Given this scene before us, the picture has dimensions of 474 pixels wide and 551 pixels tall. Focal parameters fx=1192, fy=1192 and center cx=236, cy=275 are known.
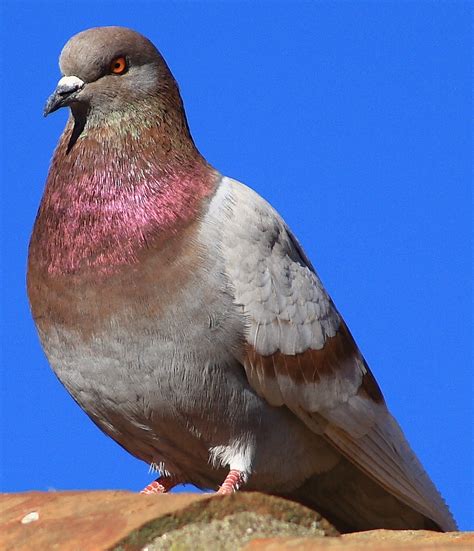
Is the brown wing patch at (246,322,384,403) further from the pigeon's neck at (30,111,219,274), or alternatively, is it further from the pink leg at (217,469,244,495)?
the pigeon's neck at (30,111,219,274)

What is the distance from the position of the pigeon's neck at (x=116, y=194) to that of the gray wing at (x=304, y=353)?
283 millimetres

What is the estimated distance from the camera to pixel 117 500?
18.0 feet

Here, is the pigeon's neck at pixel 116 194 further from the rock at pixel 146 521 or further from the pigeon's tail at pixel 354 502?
the pigeon's tail at pixel 354 502

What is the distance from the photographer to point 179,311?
6.95 metres

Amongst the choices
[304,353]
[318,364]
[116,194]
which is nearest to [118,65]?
[116,194]

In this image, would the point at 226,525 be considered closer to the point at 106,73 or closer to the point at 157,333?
the point at 157,333

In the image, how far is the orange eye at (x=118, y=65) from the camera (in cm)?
759

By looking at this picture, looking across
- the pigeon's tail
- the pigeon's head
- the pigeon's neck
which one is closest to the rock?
the pigeon's neck

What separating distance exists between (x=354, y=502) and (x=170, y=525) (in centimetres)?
324

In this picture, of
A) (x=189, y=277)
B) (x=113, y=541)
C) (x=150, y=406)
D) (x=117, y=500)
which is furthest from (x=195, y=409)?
(x=113, y=541)

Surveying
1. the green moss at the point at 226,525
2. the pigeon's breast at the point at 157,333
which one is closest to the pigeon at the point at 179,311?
the pigeon's breast at the point at 157,333

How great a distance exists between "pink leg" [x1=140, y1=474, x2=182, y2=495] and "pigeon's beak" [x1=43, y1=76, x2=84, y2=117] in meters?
2.51

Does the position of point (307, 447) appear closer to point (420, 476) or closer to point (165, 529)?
point (420, 476)

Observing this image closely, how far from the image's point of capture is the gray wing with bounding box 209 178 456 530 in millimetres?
7195
